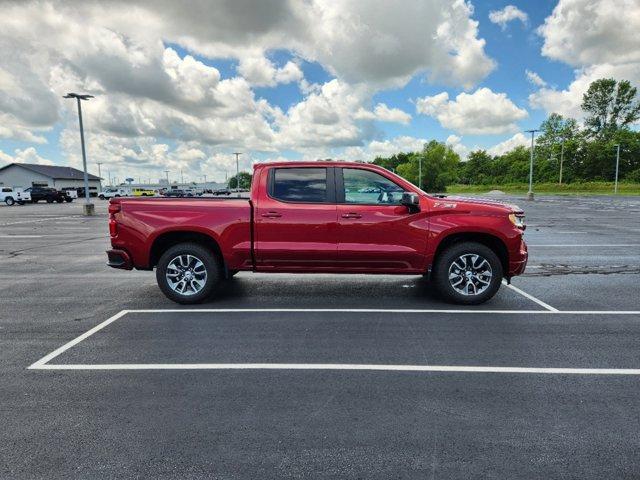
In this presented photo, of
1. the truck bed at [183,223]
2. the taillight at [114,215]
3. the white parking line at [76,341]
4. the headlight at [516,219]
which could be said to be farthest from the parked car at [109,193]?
the headlight at [516,219]

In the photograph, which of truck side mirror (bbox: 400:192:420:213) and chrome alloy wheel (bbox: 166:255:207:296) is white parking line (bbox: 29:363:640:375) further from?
truck side mirror (bbox: 400:192:420:213)

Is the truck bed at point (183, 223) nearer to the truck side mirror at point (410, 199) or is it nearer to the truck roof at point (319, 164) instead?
the truck roof at point (319, 164)

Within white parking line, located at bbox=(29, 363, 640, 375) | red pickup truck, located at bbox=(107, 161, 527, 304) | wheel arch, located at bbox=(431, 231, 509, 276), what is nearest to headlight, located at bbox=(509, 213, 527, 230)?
red pickup truck, located at bbox=(107, 161, 527, 304)

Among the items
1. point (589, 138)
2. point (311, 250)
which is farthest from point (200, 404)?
point (589, 138)

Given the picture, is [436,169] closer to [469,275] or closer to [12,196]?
[12,196]

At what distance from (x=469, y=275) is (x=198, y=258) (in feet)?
12.7

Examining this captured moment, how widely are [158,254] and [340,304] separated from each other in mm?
2826

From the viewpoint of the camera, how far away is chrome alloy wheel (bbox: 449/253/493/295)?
6.19 meters

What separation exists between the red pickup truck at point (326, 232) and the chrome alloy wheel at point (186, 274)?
0.05 feet

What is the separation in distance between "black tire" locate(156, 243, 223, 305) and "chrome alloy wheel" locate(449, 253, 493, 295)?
3375 mm

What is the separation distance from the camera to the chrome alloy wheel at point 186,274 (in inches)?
250

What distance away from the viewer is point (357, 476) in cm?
261

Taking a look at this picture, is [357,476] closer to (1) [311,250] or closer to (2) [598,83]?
(1) [311,250]

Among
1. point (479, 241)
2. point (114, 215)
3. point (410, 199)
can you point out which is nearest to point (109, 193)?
point (114, 215)
